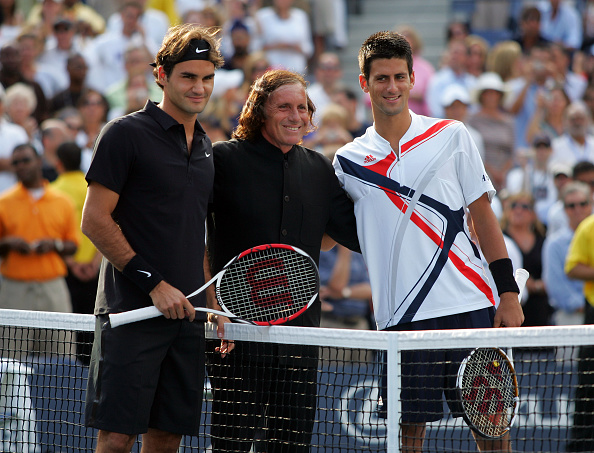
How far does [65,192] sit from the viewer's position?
346 inches

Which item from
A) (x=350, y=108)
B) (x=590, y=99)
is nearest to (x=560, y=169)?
(x=590, y=99)

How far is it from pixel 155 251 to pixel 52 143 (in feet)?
19.8

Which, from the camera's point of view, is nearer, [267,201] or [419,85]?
[267,201]

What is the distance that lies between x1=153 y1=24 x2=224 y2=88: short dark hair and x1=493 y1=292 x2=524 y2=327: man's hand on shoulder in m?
1.81

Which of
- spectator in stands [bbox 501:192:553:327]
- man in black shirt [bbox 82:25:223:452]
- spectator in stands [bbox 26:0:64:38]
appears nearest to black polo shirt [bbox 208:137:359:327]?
man in black shirt [bbox 82:25:223:452]

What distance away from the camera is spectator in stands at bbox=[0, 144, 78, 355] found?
805 centimetres

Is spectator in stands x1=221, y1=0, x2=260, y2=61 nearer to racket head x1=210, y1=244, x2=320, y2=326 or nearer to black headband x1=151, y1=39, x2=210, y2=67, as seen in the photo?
black headband x1=151, y1=39, x2=210, y2=67

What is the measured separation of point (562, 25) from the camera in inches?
538

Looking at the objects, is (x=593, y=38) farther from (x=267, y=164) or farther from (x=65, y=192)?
(x=267, y=164)

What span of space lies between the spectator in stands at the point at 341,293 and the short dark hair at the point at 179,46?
406cm

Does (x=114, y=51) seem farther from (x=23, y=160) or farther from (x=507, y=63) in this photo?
(x=507, y=63)

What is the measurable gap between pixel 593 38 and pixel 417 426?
11.0 m

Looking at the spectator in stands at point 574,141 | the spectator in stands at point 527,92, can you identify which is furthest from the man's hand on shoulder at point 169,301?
the spectator in stands at point 527,92

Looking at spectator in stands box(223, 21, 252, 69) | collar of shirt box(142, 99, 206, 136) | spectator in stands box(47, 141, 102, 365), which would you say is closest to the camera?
collar of shirt box(142, 99, 206, 136)
